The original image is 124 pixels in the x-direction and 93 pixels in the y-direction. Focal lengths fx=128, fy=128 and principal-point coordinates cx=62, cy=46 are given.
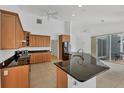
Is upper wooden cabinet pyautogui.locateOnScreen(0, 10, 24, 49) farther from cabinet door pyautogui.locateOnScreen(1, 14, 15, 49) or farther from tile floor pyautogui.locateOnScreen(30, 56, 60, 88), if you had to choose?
tile floor pyautogui.locateOnScreen(30, 56, 60, 88)

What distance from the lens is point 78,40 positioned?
8.65 metres

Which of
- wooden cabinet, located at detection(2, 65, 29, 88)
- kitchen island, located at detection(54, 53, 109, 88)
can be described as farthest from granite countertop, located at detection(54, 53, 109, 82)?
wooden cabinet, located at detection(2, 65, 29, 88)

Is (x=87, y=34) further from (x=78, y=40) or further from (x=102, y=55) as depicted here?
(x=102, y=55)

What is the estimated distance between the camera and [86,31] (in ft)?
27.3

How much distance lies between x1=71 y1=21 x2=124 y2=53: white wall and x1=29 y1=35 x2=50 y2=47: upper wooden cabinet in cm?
177

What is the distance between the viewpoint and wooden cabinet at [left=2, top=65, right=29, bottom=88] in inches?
101

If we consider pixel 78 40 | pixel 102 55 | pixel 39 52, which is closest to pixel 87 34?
pixel 78 40

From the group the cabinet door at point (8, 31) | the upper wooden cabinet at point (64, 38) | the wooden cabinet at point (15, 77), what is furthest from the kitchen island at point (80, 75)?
the upper wooden cabinet at point (64, 38)

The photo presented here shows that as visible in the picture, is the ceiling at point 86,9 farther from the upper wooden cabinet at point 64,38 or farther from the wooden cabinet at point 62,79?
the wooden cabinet at point 62,79

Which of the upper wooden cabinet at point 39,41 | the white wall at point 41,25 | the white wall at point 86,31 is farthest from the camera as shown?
the upper wooden cabinet at point 39,41

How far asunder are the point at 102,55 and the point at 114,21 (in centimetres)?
229

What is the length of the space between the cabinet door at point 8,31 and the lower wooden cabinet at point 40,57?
4.62 m

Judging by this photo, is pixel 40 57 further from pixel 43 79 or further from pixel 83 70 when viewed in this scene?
pixel 83 70

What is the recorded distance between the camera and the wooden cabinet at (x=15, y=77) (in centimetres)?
257
